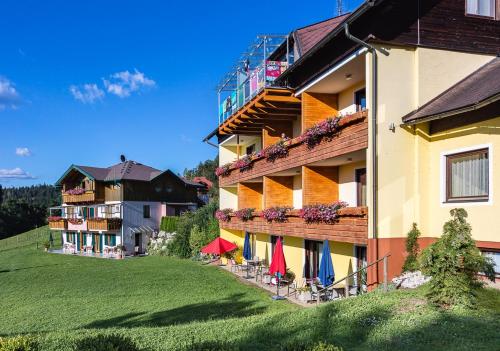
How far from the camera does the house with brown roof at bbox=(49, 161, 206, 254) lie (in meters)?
46.8

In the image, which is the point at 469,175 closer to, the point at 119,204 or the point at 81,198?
the point at 119,204

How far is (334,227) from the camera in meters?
14.1

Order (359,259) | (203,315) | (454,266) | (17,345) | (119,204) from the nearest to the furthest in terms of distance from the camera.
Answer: (17,345)
(454,266)
(203,315)
(359,259)
(119,204)

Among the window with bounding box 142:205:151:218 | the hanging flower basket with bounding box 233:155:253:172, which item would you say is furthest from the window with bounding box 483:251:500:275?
the window with bounding box 142:205:151:218

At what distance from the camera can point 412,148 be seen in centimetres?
1254

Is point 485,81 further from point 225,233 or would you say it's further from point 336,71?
point 225,233

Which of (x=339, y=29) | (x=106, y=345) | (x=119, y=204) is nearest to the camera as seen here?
(x=106, y=345)

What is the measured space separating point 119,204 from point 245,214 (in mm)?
26614

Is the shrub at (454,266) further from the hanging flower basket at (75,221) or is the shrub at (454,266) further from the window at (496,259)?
the hanging flower basket at (75,221)

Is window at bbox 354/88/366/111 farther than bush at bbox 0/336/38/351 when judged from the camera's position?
Yes

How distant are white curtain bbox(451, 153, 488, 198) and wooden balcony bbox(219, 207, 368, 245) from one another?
234cm

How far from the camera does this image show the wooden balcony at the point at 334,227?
1270 centimetres

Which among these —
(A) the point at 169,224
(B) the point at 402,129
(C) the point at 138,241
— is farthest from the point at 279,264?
(C) the point at 138,241

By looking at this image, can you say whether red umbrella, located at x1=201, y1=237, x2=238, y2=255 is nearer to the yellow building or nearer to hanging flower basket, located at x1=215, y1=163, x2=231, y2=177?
hanging flower basket, located at x1=215, y1=163, x2=231, y2=177
